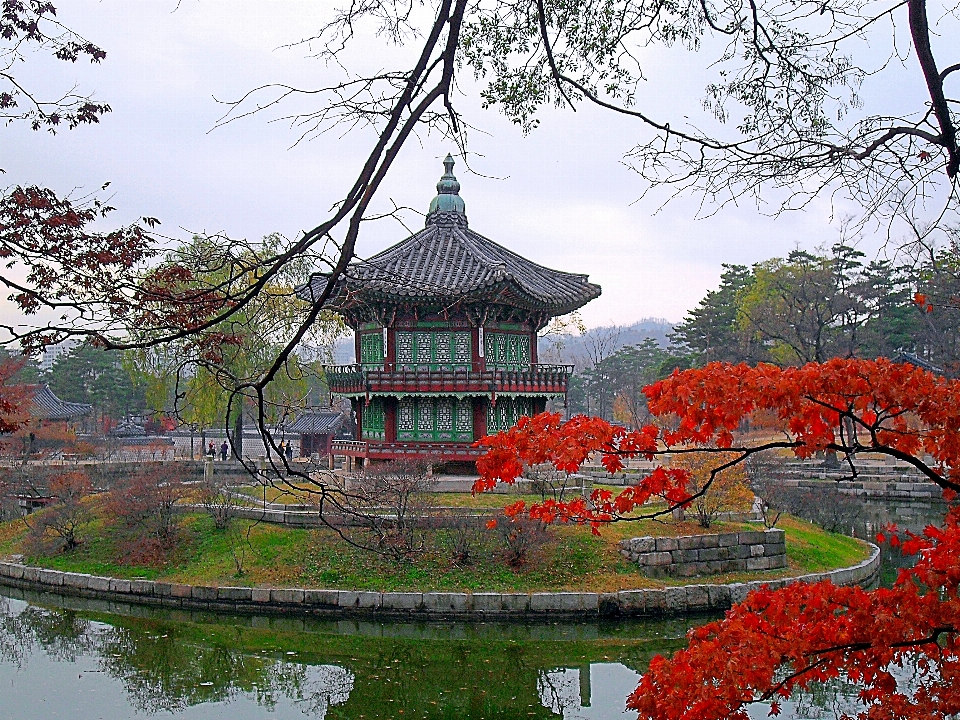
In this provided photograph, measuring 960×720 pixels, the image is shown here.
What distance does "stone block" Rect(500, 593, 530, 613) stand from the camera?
535 inches

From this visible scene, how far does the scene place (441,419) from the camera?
1997 centimetres

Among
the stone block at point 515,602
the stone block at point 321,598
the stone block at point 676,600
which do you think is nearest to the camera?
the stone block at point 515,602

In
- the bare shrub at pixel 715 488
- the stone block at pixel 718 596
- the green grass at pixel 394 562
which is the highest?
the bare shrub at pixel 715 488

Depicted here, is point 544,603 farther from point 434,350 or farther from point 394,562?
point 434,350

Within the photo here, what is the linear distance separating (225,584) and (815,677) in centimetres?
1199

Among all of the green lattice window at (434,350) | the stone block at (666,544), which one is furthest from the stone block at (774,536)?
the green lattice window at (434,350)

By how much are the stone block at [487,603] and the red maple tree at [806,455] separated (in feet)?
29.0

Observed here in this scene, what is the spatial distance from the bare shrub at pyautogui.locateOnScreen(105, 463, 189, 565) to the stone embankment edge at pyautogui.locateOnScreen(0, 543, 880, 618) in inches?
36.7

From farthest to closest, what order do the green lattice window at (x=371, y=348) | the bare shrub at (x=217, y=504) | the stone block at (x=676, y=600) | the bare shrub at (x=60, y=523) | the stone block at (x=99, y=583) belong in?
the green lattice window at (x=371, y=348) < the bare shrub at (x=217, y=504) < the bare shrub at (x=60, y=523) < the stone block at (x=99, y=583) < the stone block at (x=676, y=600)

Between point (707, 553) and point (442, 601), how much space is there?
17.1ft

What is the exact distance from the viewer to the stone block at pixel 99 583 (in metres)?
15.3

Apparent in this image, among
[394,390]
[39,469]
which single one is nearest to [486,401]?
[394,390]

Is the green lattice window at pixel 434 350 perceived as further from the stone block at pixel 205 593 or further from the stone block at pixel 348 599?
the stone block at pixel 205 593

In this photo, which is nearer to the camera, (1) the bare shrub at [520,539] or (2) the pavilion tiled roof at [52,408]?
(1) the bare shrub at [520,539]
